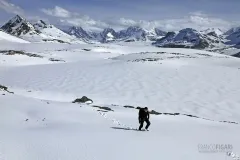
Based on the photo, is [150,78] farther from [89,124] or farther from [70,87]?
[89,124]

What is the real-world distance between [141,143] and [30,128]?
7.32 meters

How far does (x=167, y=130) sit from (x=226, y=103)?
56.8 ft

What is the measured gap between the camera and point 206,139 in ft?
67.3

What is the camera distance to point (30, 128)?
2089 cm

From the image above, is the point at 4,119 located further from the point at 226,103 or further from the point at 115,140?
the point at 226,103

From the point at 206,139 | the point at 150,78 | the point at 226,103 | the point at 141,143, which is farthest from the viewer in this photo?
the point at 150,78

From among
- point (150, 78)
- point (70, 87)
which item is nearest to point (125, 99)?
point (70, 87)

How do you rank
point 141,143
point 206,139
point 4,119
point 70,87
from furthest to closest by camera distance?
point 70,87
point 4,119
point 206,139
point 141,143

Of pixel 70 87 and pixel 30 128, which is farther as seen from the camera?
pixel 70 87

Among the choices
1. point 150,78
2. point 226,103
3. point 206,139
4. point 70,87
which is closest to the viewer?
point 206,139

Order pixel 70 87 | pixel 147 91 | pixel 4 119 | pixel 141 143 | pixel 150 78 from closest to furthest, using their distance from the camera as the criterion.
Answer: pixel 141 143, pixel 4 119, pixel 147 91, pixel 70 87, pixel 150 78

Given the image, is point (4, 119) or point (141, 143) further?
point (4, 119)

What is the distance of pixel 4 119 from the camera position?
72.9 feet

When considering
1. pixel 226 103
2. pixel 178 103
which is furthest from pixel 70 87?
pixel 226 103
